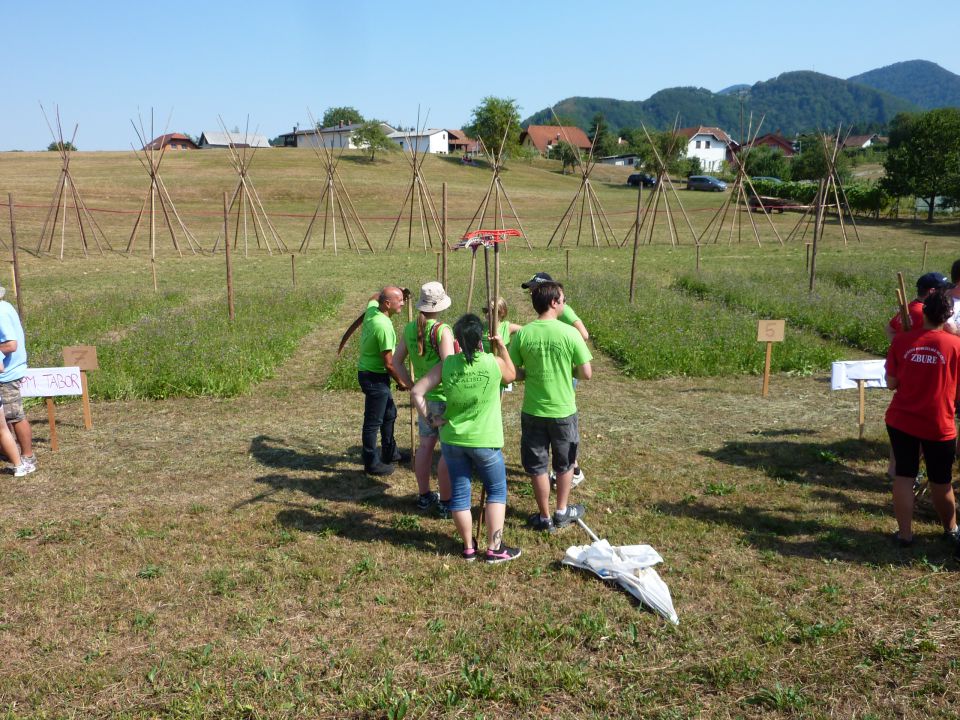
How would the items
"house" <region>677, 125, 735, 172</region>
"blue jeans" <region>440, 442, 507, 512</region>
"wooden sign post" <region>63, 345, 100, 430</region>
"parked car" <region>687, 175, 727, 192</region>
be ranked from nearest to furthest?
"blue jeans" <region>440, 442, 507, 512</region>, "wooden sign post" <region>63, 345, 100, 430</region>, "parked car" <region>687, 175, 727, 192</region>, "house" <region>677, 125, 735, 172</region>

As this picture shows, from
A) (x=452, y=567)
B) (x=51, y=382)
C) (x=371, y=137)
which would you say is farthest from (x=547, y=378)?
(x=371, y=137)

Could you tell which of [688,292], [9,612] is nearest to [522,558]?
[9,612]

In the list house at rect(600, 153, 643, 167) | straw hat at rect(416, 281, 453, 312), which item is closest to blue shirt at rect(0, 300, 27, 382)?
straw hat at rect(416, 281, 453, 312)

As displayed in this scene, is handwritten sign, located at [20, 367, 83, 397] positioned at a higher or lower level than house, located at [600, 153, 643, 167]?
lower

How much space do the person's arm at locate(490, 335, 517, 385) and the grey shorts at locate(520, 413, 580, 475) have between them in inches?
16.2

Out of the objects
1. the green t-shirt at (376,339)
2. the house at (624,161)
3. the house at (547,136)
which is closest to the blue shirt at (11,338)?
the green t-shirt at (376,339)

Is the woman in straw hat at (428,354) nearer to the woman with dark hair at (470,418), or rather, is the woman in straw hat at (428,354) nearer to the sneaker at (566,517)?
the woman with dark hair at (470,418)

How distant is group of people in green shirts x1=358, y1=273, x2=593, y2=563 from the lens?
14.3 ft

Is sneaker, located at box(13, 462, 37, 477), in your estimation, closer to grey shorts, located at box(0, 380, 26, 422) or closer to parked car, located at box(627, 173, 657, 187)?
grey shorts, located at box(0, 380, 26, 422)

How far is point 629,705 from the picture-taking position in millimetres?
3355

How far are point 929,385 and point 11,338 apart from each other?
697cm

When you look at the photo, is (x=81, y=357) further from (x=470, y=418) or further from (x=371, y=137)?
(x=371, y=137)

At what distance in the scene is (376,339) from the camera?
5.88 m

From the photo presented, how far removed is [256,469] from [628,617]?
150 inches
